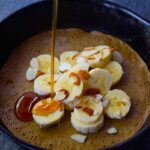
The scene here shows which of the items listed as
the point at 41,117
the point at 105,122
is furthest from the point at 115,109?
the point at 41,117

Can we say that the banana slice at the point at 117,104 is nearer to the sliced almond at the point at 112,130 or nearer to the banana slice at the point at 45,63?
the sliced almond at the point at 112,130

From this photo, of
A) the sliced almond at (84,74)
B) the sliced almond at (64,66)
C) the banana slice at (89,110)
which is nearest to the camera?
the banana slice at (89,110)

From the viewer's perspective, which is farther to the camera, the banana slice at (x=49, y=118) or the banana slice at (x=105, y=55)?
the banana slice at (x=105, y=55)

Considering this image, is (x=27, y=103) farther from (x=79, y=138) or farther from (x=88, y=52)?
(x=88, y=52)

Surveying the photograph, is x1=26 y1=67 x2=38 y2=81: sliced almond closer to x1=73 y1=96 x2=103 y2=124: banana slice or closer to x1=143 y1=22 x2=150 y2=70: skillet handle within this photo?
x1=73 y1=96 x2=103 y2=124: banana slice

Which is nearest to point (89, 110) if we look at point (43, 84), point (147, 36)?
point (43, 84)

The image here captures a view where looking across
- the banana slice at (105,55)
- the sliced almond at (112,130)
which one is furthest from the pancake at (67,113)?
the banana slice at (105,55)
